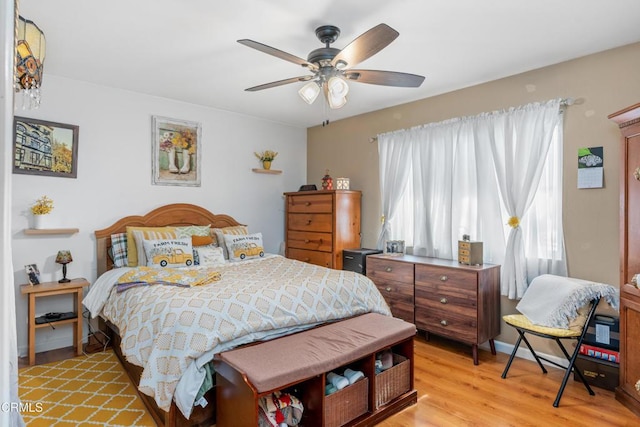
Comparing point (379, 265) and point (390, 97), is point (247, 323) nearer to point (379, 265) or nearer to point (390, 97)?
point (379, 265)

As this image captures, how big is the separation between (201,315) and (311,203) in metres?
2.67

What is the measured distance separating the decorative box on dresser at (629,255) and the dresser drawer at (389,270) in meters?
1.59

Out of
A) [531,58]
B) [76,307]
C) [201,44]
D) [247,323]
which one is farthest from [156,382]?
[531,58]

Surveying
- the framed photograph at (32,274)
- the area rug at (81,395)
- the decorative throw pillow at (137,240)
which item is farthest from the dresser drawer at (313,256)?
the framed photograph at (32,274)

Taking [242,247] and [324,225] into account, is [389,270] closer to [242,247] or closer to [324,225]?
[324,225]

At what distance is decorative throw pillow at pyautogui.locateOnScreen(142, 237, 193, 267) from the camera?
3.32 m

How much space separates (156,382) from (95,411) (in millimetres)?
726

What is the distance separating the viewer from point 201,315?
2.04 m

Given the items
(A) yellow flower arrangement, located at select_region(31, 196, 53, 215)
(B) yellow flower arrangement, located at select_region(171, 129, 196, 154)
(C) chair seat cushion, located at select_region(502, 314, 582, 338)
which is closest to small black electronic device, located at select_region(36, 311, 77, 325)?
(A) yellow flower arrangement, located at select_region(31, 196, 53, 215)

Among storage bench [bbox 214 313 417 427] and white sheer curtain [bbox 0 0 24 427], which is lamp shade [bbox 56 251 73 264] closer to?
storage bench [bbox 214 313 417 427]

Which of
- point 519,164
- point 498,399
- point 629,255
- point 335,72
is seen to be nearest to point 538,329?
point 498,399

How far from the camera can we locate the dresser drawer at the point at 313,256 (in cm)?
431

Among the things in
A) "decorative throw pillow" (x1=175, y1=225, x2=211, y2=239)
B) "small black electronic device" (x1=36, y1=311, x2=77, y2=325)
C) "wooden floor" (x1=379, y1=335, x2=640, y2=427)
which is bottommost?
"wooden floor" (x1=379, y1=335, x2=640, y2=427)

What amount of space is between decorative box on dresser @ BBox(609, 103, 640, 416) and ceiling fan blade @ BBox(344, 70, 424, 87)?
4.34 feet
